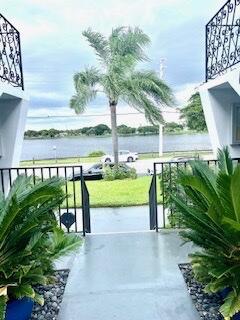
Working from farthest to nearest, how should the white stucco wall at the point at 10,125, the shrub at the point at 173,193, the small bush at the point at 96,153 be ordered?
the small bush at the point at 96,153, the white stucco wall at the point at 10,125, the shrub at the point at 173,193

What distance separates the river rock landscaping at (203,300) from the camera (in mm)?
3090

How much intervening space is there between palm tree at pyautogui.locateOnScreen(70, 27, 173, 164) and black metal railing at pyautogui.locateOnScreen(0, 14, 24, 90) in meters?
8.70

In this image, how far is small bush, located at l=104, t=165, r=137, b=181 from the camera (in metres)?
16.4

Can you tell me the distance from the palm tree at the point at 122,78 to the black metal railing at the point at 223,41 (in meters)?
8.42

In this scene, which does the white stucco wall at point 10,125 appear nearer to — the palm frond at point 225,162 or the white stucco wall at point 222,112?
the white stucco wall at point 222,112

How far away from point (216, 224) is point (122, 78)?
12.5 m

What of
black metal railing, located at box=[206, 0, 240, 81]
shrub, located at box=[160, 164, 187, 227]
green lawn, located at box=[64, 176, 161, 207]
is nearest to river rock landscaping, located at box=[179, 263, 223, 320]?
shrub, located at box=[160, 164, 187, 227]

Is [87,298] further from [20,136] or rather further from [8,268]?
[20,136]

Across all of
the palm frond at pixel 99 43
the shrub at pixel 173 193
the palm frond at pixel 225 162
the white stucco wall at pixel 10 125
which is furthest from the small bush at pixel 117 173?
the palm frond at pixel 225 162

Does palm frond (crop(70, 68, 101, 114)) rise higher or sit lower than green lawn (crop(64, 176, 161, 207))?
higher

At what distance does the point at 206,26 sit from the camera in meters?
6.55

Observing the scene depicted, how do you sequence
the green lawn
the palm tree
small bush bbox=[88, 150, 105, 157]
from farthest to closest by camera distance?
small bush bbox=[88, 150, 105, 157]
the palm tree
the green lawn

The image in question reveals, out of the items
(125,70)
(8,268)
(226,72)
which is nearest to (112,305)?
(8,268)

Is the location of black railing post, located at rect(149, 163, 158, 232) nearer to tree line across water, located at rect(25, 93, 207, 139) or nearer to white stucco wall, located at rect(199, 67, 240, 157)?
white stucco wall, located at rect(199, 67, 240, 157)
